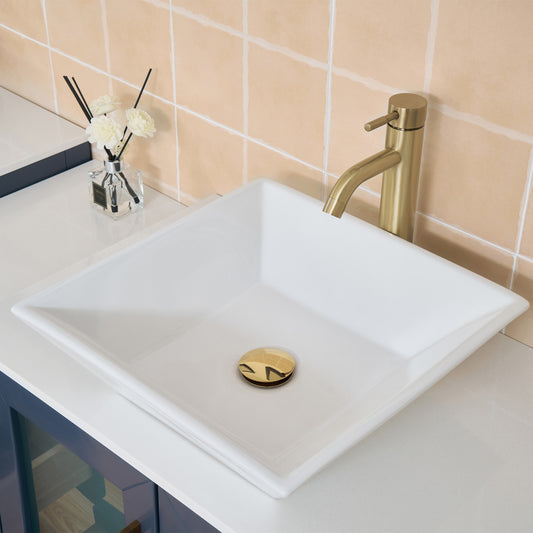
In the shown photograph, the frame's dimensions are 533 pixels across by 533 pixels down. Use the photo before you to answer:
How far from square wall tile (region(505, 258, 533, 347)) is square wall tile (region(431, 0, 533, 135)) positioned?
8.2 inches

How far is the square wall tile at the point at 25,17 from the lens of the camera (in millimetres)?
1699

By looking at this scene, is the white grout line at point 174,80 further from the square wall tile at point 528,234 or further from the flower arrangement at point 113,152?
the square wall tile at point 528,234

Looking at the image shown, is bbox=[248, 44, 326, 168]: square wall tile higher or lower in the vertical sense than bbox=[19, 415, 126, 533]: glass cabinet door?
higher

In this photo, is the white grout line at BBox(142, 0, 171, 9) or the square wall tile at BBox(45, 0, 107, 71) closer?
the white grout line at BBox(142, 0, 171, 9)

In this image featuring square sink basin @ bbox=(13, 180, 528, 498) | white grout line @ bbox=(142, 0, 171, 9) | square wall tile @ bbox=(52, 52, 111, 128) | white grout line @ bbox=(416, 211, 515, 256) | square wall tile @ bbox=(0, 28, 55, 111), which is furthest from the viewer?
square wall tile @ bbox=(0, 28, 55, 111)

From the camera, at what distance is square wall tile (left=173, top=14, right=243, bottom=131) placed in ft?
4.50

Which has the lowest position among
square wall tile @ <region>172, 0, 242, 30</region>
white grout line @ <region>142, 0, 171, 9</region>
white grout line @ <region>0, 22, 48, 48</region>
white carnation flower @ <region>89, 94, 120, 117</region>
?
white carnation flower @ <region>89, 94, 120, 117</region>

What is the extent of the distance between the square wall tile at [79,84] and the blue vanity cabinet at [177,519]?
0.89 meters

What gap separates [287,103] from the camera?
1.33 metres

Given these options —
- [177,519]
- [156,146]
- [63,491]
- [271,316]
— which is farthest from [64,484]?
[156,146]

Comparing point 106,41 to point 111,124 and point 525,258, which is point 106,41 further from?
point 525,258

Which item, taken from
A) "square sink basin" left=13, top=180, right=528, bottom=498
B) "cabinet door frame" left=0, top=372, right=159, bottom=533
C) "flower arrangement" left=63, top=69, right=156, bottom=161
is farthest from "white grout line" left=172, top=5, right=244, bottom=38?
"cabinet door frame" left=0, top=372, right=159, bottom=533

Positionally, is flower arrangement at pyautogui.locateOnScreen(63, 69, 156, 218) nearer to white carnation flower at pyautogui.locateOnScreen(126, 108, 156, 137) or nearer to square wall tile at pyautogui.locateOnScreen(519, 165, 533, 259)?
white carnation flower at pyautogui.locateOnScreen(126, 108, 156, 137)

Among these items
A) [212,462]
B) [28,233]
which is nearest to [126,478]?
[212,462]
